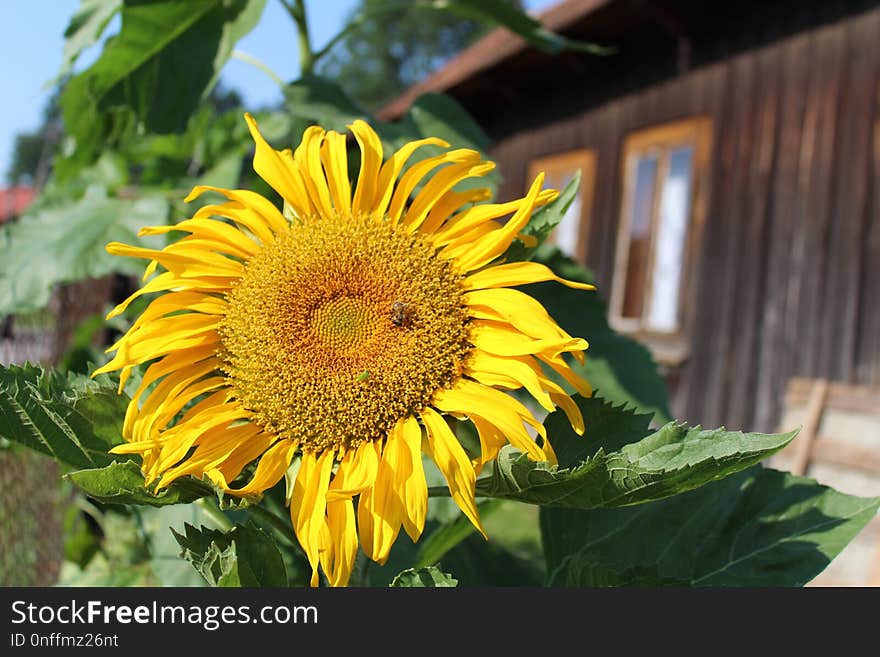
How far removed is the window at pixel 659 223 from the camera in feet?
20.8

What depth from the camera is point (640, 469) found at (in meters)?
0.77

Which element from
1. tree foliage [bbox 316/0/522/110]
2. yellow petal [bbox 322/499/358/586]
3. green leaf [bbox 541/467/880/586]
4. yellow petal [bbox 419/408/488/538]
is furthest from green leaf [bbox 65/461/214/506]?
tree foliage [bbox 316/0/522/110]

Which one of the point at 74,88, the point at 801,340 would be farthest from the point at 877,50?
the point at 74,88

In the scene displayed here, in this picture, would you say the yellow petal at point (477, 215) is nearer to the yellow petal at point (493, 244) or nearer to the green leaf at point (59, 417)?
the yellow petal at point (493, 244)

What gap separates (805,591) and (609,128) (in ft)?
22.2

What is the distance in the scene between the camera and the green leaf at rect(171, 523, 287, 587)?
33.0 inches

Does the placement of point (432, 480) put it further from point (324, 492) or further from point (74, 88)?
point (74, 88)

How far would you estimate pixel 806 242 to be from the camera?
5461mm

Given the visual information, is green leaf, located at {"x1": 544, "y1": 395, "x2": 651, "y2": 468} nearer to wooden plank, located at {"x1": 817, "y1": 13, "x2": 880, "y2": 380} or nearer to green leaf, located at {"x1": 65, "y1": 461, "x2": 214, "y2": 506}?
green leaf, located at {"x1": 65, "y1": 461, "x2": 214, "y2": 506}

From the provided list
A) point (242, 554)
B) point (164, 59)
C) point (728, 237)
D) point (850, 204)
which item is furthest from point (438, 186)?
point (728, 237)

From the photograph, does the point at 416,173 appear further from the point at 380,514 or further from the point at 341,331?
the point at 380,514

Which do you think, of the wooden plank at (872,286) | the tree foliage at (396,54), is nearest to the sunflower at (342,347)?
the wooden plank at (872,286)

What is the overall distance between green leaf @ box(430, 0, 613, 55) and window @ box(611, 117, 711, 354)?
4.63 meters

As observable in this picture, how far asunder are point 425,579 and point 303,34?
127cm
